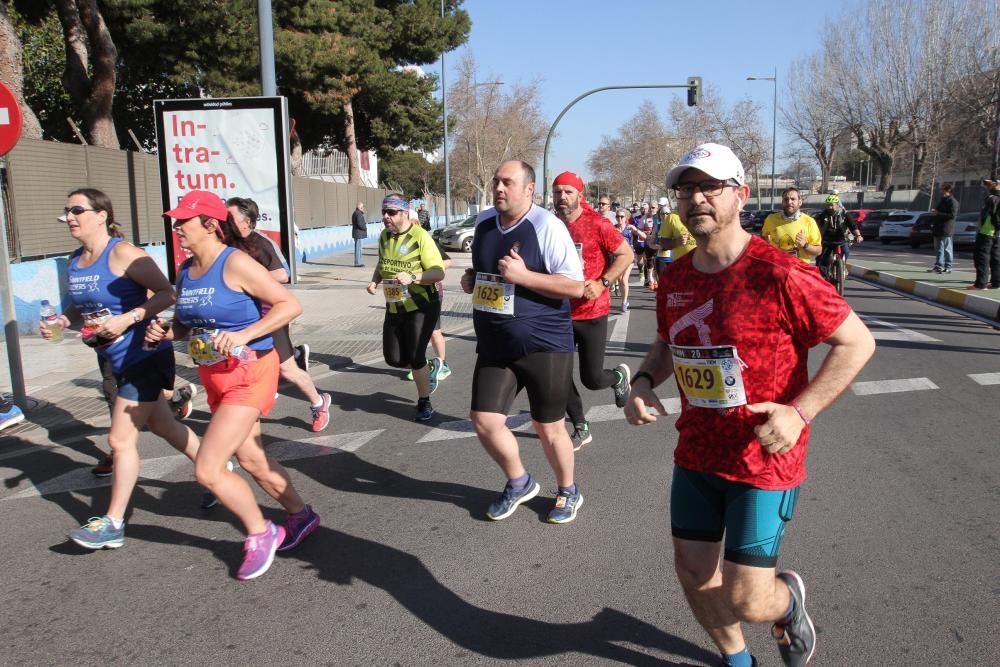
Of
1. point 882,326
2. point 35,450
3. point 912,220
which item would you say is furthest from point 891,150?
point 35,450

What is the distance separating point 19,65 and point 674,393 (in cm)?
1234

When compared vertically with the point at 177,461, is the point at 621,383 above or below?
above

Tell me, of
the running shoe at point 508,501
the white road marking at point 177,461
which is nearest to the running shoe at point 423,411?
the white road marking at point 177,461

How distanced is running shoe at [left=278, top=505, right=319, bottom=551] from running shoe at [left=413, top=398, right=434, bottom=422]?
7.91 ft

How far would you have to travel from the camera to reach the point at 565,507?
4.25 metres

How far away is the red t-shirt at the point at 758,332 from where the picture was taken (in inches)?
90.4

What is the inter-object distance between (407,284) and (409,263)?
8.6 inches

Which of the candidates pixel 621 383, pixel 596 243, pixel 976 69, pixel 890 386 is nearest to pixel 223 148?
pixel 596 243

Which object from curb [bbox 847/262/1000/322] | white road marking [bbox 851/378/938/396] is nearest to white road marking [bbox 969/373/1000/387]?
white road marking [bbox 851/378/938/396]

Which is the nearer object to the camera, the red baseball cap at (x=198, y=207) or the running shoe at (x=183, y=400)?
the red baseball cap at (x=198, y=207)

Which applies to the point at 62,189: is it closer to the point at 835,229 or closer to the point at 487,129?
the point at 835,229

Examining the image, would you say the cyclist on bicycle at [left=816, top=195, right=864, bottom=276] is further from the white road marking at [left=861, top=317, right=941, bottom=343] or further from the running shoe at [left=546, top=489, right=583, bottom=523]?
the running shoe at [left=546, top=489, right=583, bottom=523]

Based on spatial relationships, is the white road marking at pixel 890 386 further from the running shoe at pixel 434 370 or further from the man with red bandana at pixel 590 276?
the running shoe at pixel 434 370

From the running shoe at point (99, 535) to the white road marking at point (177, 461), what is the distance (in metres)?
1.14
